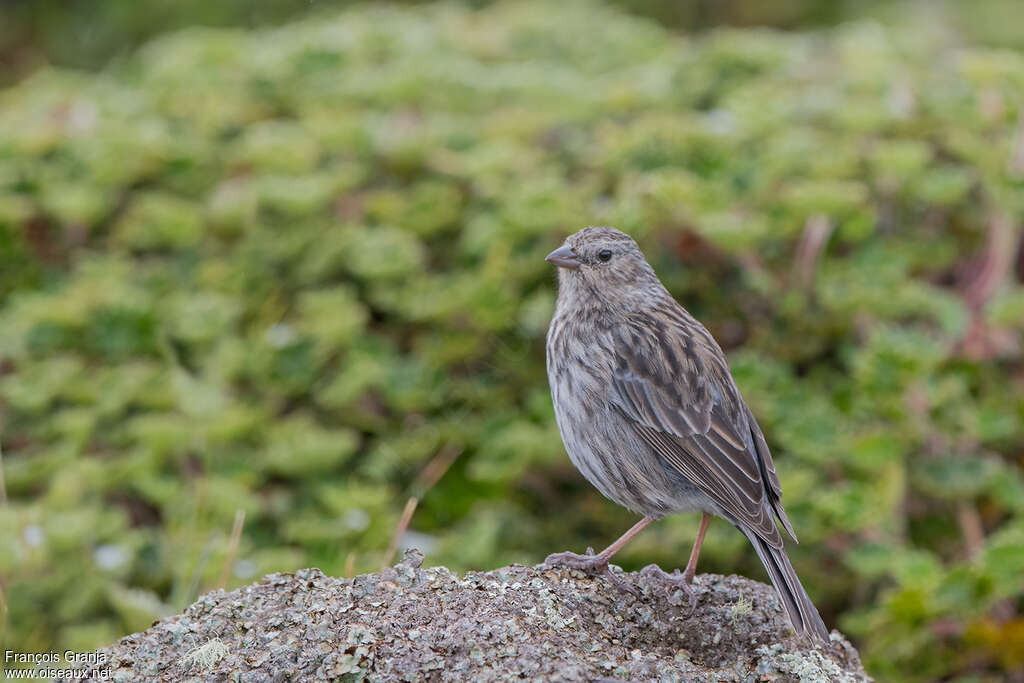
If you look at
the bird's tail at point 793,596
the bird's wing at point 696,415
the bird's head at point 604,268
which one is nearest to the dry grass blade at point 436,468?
the bird's head at point 604,268

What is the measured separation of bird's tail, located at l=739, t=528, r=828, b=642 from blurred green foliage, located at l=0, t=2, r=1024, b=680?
3.50ft

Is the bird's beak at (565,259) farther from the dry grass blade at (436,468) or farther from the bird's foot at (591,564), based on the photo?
the dry grass blade at (436,468)

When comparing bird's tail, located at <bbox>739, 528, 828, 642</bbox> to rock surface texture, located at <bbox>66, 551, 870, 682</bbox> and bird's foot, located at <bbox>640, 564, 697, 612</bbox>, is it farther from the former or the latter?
bird's foot, located at <bbox>640, 564, 697, 612</bbox>

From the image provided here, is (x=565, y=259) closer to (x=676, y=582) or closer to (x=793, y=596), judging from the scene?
(x=676, y=582)

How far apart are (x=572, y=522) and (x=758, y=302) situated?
1.25m

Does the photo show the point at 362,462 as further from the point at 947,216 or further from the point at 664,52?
the point at 664,52

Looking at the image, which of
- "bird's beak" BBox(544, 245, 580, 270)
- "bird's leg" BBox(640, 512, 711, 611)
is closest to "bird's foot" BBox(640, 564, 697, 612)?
"bird's leg" BBox(640, 512, 711, 611)

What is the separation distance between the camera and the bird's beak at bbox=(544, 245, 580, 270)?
377 cm

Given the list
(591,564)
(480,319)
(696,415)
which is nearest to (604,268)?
(696,415)

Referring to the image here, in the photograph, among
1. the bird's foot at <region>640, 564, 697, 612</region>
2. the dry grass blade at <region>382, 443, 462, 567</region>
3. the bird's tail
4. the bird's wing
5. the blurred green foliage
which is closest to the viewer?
the bird's tail

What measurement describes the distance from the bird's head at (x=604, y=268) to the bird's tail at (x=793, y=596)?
916mm

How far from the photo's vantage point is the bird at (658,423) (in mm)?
3359

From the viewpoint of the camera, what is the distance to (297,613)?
2.80 meters

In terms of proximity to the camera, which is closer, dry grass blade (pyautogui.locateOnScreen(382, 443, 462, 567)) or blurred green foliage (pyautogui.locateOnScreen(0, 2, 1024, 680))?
blurred green foliage (pyautogui.locateOnScreen(0, 2, 1024, 680))
